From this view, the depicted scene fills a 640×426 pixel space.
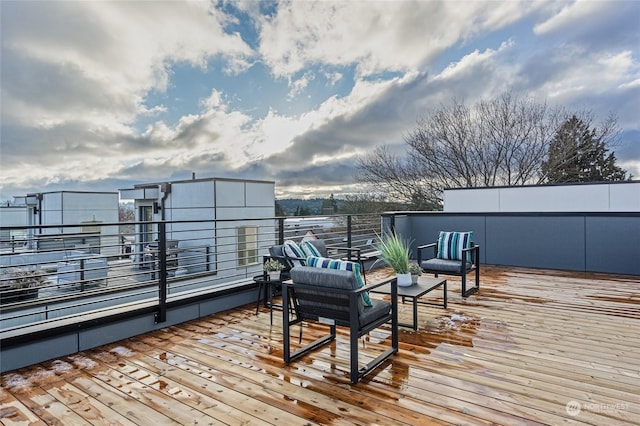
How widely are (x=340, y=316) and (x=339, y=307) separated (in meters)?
0.07

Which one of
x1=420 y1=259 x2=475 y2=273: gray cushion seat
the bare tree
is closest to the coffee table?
x1=420 y1=259 x2=475 y2=273: gray cushion seat

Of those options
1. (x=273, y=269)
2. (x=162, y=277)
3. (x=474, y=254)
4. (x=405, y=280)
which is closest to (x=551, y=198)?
(x=474, y=254)

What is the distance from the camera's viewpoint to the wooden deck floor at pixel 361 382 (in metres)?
2.14

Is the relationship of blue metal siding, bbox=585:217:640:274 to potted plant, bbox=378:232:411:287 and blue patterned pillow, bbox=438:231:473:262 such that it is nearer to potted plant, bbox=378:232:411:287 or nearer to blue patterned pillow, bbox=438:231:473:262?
blue patterned pillow, bbox=438:231:473:262

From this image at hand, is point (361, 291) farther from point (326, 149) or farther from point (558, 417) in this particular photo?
point (326, 149)

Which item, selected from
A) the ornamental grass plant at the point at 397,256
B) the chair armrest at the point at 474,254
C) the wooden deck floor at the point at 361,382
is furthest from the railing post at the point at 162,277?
the chair armrest at the point at 474,254

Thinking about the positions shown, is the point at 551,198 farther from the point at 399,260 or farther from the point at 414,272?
the point at 399,260

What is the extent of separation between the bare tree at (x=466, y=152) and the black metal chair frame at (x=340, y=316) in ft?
37.8

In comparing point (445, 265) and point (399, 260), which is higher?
point (399, 260)

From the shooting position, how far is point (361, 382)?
2.53 meters

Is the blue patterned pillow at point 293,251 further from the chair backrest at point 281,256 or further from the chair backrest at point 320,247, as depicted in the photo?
the chair backrest at point 320,247

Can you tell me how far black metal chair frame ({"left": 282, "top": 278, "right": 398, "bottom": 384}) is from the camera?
2541mm

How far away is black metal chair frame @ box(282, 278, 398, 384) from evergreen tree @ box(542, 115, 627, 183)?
12.5 meters

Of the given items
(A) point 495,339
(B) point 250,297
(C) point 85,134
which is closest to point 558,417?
(A) point 495,339
